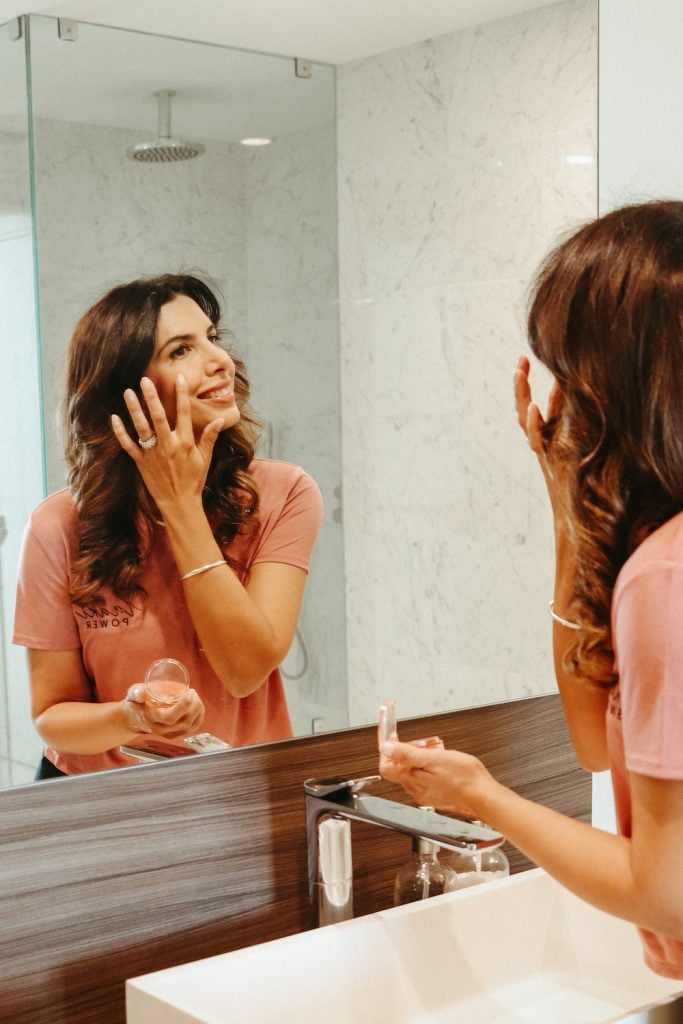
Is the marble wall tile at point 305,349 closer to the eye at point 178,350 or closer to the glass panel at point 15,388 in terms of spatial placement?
the eye at point 178,350

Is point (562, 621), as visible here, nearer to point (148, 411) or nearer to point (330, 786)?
point (330, 786)

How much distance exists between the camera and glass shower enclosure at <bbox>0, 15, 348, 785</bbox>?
3.72 feet

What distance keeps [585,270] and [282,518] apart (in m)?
0.48

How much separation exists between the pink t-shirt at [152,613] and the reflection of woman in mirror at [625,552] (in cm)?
26

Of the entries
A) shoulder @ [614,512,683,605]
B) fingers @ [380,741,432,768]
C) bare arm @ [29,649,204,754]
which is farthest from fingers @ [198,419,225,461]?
shoulder @ [614,512,683,605]

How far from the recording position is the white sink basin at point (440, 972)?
1.19 m

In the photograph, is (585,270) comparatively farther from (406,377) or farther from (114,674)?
(114,674)

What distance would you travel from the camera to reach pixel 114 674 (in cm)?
123

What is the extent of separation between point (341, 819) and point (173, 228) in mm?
670

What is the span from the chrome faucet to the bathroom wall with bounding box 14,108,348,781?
0.27ft

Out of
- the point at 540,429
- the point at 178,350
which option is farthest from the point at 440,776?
the point at 178,350

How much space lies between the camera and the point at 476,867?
4.65ft

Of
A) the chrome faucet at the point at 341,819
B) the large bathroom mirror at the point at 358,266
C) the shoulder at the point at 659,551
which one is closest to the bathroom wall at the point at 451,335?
the large bathroom mirror at the point at 358,266

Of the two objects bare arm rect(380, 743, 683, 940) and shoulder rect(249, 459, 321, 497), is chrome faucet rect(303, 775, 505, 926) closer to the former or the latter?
bare arm rect(380, 743, 683, 940)
